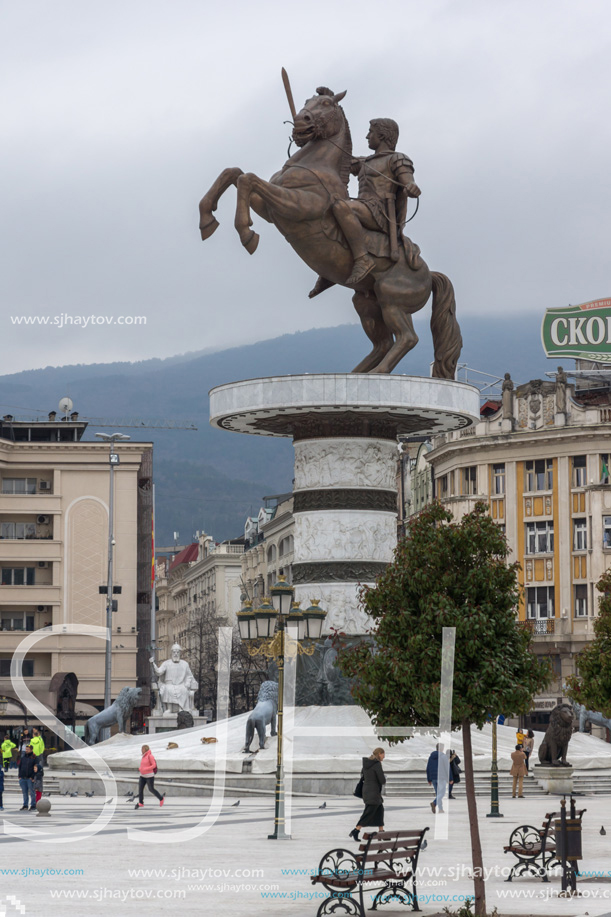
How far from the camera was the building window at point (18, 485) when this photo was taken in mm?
87188

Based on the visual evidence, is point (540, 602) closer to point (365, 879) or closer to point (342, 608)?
point (342, 608)

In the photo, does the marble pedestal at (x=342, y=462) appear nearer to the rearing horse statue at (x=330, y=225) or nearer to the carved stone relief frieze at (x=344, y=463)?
the carved stone relief frieze at (x=344, y=463)

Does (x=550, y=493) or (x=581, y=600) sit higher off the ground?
(x=550, y=493)

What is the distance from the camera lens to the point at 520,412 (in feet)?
282

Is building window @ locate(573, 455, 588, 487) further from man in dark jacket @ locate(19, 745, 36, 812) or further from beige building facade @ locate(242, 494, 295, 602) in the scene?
man in dark jacket @ locate(19, 745, 36, 812)

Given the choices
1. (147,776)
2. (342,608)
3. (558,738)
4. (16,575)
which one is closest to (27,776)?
(147,776)

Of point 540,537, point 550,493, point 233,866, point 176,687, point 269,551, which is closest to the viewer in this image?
point 233,866

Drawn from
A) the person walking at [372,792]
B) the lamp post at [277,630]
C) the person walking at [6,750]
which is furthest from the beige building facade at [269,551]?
the person walking at [372,792]

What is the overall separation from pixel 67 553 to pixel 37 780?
51.4 metres

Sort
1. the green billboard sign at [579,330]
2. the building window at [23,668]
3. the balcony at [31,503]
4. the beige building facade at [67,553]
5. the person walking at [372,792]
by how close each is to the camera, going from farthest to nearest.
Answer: the green billboard sign at [579,330]
the balcony at [31,503]
the beige building facade at [67,553]
the building window at [23,668]
the person walking at [372,792]

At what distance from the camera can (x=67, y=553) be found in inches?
3332

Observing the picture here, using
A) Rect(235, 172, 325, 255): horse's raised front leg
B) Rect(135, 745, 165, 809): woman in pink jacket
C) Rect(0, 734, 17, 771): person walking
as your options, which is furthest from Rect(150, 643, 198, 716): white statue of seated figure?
Rect(235, 172, 325, 255): horse's raised front leg

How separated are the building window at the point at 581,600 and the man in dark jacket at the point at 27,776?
5322 cm

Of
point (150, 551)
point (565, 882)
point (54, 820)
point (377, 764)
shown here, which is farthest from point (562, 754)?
point (150, 551)
